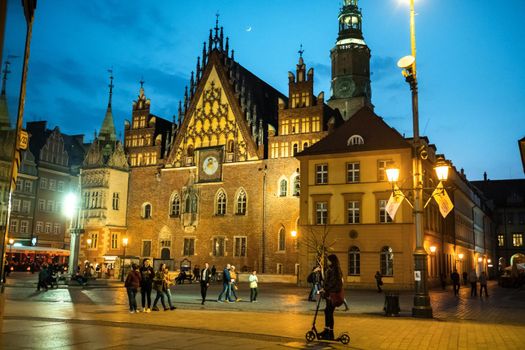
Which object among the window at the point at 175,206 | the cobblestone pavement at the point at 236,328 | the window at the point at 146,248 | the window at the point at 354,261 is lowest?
the cobblestone pavement at the point at 236,328

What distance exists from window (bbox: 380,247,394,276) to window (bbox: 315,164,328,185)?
7159 mm

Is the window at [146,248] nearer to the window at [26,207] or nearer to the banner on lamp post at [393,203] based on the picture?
the window at [26,207]

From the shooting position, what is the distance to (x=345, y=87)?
2537 inches

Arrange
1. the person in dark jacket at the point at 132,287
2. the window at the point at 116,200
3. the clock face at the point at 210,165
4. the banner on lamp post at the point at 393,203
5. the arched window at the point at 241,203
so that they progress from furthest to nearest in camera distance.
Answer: the window at the point at 116,200
the clock face at the point at 210,165
the arched window at the point at 241,203
the banner on lamp post at the point at 393,203
the person in dark jacket at the point at 132,287

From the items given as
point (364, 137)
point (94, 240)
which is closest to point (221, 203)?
→ point (94, 240)

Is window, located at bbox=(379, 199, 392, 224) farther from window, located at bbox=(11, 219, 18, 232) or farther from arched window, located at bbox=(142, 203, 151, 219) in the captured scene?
window, located at bbox=(11, 219, 18, 232)

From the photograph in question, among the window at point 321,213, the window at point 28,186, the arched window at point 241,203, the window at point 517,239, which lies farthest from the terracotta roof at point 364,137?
the window at point 517,239

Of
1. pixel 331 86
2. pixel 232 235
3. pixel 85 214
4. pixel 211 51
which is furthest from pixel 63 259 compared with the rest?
pixel 331 86

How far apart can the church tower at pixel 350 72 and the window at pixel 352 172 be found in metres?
24.4

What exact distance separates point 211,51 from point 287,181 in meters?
18.0

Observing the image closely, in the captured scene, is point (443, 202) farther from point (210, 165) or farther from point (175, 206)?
point (175, 206)

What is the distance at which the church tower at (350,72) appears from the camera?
63978mm

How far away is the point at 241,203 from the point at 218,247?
5.05m

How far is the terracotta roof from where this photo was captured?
39.3 metres
